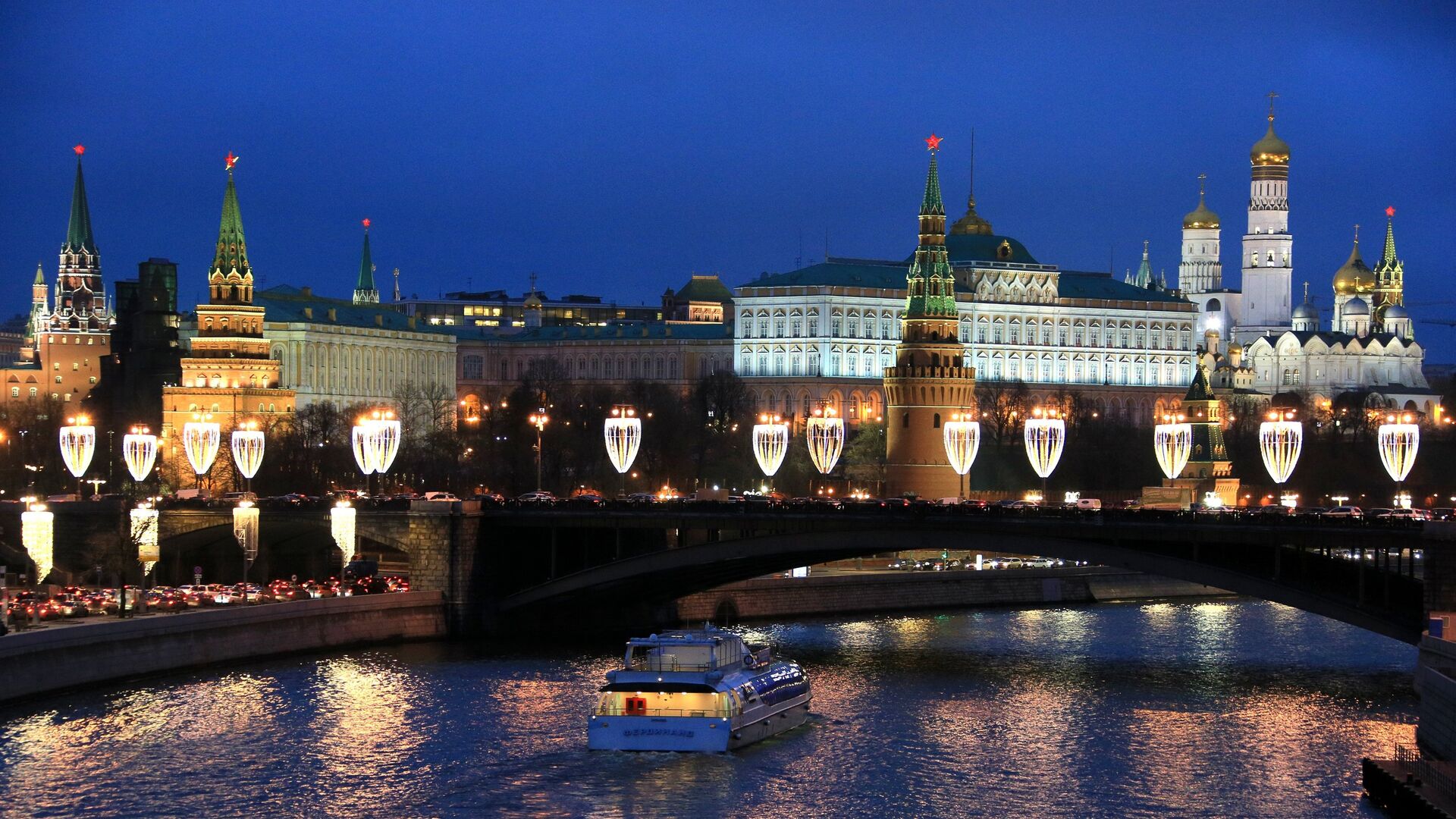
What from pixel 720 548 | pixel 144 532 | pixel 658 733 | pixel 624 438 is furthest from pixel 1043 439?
pixel 658 733

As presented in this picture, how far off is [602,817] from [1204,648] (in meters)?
A: 33.0

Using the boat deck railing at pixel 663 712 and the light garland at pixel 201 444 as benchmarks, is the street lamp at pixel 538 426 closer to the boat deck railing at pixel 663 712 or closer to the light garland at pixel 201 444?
the light garland at pixel 201 444

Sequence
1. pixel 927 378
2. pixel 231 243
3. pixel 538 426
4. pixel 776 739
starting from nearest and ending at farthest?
pixel 776 739 → pixel 538 426 → pixel 927 378 → pixel 231 243

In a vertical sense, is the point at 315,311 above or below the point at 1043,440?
above

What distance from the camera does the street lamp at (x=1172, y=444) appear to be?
118 meters

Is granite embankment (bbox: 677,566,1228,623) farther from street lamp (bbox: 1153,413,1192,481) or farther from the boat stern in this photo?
the boat stern

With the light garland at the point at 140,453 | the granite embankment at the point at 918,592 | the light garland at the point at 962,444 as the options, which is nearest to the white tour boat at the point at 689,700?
the granite embankment at the point at 918,592

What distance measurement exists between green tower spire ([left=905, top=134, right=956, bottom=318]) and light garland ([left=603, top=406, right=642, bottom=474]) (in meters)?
15.9

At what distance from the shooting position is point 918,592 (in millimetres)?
95250

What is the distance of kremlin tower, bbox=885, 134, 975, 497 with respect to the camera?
12781 centimetres

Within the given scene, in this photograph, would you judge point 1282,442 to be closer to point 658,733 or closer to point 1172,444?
point 1172,444

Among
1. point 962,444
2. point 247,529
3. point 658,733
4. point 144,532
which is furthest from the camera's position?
point 962,444

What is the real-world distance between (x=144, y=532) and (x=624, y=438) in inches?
1121

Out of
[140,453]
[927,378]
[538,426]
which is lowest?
[140,453]
